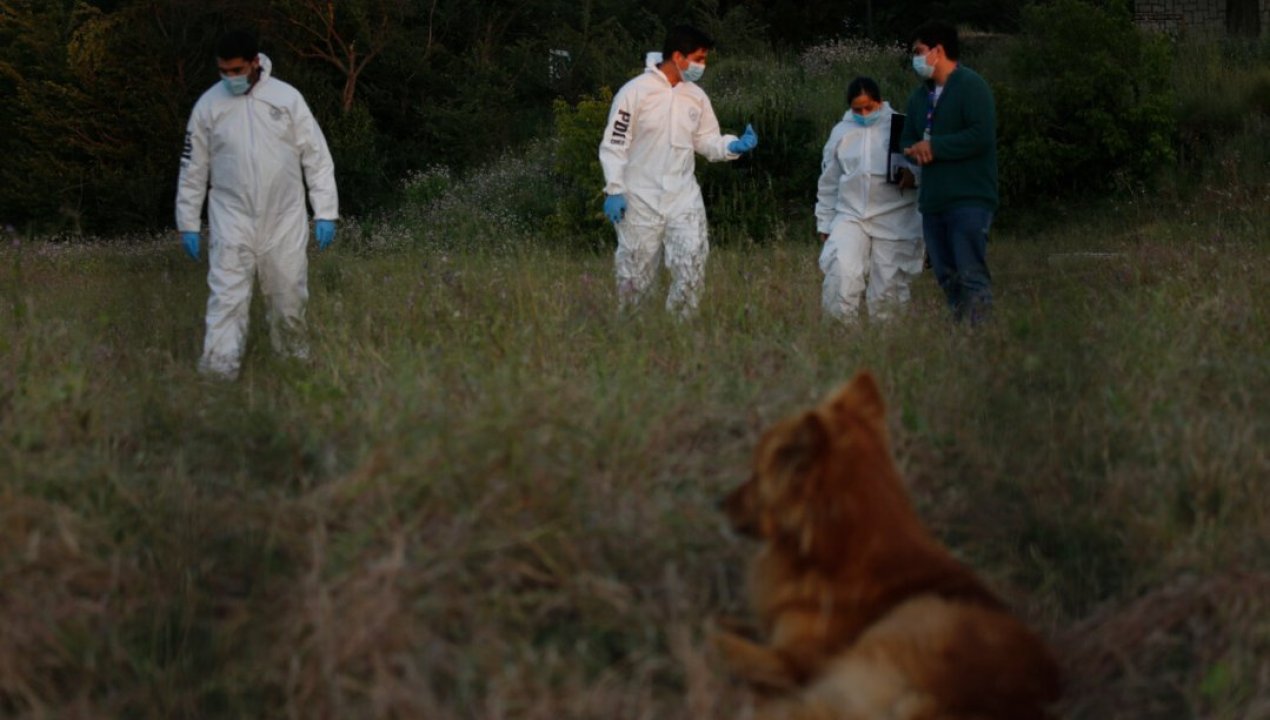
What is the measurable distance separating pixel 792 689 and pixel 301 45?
88.2 ft

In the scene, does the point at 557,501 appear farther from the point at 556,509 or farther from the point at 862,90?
the point at 862,90

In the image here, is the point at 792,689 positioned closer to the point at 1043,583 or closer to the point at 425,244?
the point at 1043,583

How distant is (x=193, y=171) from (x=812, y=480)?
641cm

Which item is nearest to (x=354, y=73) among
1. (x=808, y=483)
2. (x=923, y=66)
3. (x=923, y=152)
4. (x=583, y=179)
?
(x=583, y=179)

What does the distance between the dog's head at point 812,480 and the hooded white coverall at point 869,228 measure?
18.3ft

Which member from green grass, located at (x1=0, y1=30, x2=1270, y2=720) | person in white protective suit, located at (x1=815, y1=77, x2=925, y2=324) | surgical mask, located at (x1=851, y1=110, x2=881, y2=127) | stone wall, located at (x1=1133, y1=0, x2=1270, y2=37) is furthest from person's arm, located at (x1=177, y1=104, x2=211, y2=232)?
stone wall, located at (x1=1133, y1=0, x2=1270, y2=37)

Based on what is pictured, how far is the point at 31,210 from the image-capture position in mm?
30469

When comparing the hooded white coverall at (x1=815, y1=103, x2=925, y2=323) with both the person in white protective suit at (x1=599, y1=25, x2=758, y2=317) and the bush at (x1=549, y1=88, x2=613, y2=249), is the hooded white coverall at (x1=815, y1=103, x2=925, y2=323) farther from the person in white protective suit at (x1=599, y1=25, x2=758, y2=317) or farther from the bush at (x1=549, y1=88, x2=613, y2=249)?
the bush at (x1=549, y1=88, x2=613, y2=249)

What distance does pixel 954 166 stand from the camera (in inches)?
339

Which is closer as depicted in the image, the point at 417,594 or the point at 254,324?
the point at 417,594

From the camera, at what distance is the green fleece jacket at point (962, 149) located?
8547 mm

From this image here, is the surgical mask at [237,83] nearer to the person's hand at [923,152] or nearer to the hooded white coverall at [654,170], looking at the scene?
the hooded white coverall at [654,170]

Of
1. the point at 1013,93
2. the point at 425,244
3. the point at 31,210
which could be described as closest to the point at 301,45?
the point at 31,210

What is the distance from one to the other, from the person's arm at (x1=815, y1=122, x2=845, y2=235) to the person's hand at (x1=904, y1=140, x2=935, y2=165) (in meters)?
0.93
